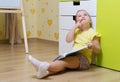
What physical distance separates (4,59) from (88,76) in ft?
2.34

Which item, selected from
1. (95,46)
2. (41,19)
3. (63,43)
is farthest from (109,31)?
(41,19)

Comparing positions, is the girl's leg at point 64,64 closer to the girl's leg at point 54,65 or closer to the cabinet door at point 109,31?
the girl's leg at point 54,65

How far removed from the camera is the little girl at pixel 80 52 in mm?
1142

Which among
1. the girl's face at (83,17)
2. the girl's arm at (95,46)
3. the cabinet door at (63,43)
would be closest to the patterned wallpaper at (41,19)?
the cabinet door at (63,43)

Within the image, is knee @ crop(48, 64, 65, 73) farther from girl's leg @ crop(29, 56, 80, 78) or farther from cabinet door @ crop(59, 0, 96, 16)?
cabinet door @ crop(59, 0, 96, 16)

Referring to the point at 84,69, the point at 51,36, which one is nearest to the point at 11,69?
the point at 84,69

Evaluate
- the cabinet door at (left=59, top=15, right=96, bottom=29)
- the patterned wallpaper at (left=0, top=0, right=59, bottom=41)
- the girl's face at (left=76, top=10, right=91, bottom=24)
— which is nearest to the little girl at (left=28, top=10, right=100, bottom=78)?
the girl's face at (left=76, top=10, right=91, bottom=24)

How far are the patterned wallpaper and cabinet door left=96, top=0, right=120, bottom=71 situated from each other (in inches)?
42.6

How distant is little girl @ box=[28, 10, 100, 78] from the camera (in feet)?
3.75

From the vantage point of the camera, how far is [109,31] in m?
1.28

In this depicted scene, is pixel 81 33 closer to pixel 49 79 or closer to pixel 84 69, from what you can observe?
pixel 84 69

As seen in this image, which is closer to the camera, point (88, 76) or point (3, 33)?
point (88, 76)

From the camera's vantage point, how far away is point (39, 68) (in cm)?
110

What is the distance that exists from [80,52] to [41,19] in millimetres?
1414
